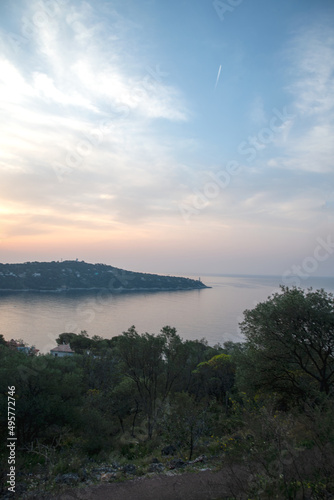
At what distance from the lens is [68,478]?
312 inches

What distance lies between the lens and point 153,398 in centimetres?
1800

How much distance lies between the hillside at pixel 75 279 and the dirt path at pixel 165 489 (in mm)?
136040

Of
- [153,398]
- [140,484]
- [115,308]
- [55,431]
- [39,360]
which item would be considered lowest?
[115,308]

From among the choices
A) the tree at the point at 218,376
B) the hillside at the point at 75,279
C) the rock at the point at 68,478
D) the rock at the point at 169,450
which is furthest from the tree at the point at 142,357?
the hillside at the point at 75,279

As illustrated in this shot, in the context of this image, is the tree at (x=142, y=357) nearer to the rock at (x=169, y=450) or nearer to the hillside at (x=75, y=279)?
the rock at (x=169, y=450)

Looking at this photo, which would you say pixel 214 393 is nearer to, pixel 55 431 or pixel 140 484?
pixel 55 431

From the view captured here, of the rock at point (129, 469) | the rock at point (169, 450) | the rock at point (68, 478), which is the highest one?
the rock at point (68, 478)

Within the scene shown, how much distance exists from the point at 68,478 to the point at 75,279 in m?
147

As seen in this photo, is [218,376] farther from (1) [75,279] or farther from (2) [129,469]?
(1) [75,279]

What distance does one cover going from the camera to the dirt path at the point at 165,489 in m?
6.81

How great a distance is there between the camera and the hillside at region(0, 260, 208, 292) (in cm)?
13438

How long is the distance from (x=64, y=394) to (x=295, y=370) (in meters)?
10.4

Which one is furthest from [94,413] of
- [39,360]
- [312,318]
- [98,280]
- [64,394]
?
[98,280]

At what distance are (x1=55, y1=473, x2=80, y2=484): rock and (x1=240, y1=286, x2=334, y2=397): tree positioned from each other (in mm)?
7909
